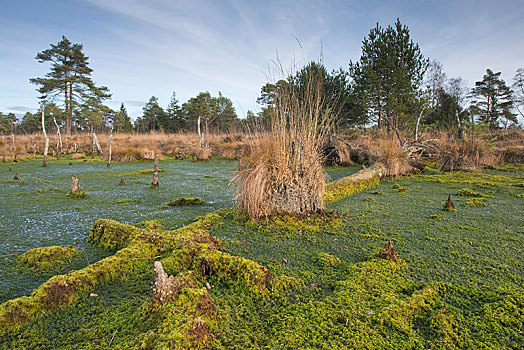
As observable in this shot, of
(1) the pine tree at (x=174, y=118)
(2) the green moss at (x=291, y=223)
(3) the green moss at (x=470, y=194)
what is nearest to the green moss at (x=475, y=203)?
(3) the green moss at (x=470, y=194)

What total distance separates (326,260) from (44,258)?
251 centimetres

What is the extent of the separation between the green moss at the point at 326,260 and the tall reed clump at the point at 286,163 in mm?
1110

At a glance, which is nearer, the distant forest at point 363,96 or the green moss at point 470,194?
the green moss at point 470,194

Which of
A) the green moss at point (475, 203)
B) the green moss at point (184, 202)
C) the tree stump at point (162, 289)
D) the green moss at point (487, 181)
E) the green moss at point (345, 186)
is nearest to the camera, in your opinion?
the tree stump at point (162, 289)

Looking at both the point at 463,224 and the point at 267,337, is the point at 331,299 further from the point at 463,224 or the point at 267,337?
the point at 463,224

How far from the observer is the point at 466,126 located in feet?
29.2

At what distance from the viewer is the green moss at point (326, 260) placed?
2.24 meters

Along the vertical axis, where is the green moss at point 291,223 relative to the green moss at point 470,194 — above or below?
below

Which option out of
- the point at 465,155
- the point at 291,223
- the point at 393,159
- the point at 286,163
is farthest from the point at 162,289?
the point at 465,155

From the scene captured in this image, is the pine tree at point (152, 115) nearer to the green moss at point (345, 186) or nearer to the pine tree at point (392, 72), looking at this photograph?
the pine tree at point (392, 72)

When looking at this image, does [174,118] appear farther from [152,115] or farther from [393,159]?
[393,159]

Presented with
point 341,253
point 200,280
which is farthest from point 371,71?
point 200,280

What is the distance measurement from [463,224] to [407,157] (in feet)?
18.5

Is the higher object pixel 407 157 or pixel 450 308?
pixel 407 157
